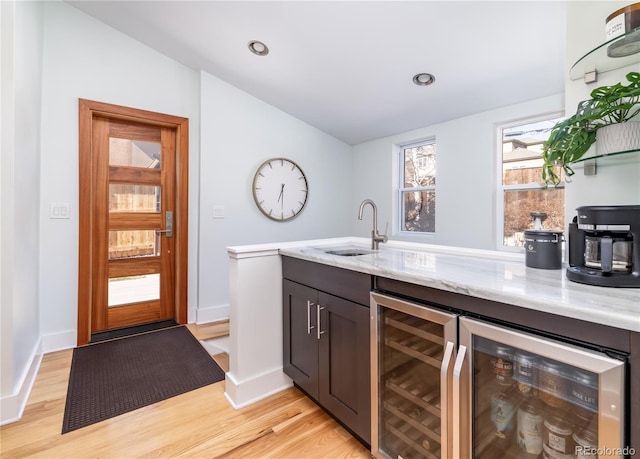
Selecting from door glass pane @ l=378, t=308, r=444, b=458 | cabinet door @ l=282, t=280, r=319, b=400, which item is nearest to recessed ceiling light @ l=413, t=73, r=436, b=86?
cabinet door @ l=282, t=280, r=319, b=400

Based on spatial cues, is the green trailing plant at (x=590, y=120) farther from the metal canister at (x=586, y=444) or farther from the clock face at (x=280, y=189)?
the clock face at (x=280, y=189)

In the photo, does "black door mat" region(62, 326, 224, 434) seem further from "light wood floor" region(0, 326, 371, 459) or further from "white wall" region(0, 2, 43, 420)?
"white wall" region(0, 2, 43, 420)

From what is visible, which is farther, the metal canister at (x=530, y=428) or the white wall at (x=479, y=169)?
the white wall at (x=479, y=169)

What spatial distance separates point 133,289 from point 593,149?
139 inches

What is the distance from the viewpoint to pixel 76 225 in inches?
103

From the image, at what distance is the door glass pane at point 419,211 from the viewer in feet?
11.6

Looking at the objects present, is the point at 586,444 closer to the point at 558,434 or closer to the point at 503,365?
the point at 558,434

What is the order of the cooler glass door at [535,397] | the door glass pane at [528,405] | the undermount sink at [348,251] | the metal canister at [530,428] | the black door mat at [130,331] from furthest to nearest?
the black door mat at [130,331] < the undermount sink at [348,251] < the metal canister at [530,428] < the door glass pane at [528,405] < the cooler glass door at [535,397]

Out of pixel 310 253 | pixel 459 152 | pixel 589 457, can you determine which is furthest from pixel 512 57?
pixel 589 457

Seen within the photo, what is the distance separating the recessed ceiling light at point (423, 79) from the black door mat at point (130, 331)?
10.9 feet

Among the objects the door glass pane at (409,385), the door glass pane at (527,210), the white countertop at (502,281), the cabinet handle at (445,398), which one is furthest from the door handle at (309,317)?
the door glass pane at (527,210)

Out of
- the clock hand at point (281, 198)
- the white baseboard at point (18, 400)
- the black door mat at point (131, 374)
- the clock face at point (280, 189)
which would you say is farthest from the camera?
the clock hand at point (281, 198)

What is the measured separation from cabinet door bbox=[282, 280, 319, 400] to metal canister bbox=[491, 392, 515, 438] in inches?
34.0

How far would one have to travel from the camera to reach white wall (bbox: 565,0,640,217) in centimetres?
112
